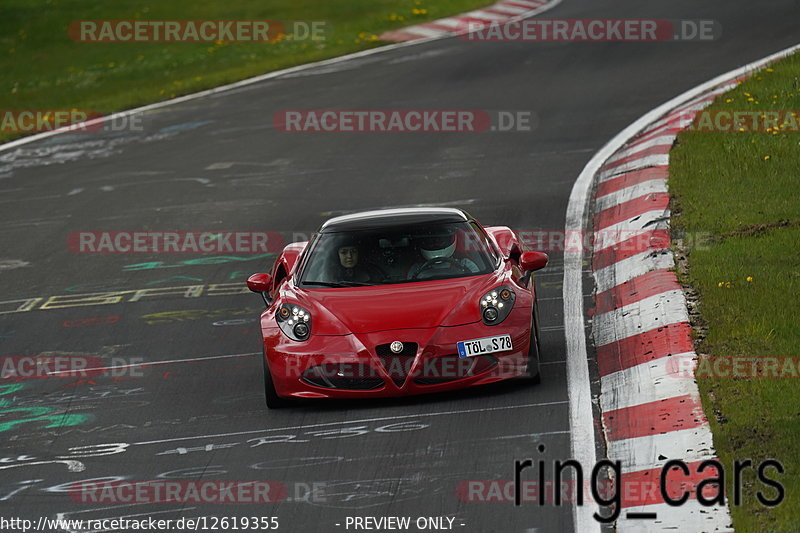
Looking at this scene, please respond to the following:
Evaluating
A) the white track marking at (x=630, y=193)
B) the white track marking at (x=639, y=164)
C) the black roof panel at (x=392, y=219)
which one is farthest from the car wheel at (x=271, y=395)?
the white track marking at (x=639, y=164)

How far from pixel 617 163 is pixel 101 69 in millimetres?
14653

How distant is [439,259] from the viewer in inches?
377

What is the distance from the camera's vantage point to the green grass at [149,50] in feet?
82.3

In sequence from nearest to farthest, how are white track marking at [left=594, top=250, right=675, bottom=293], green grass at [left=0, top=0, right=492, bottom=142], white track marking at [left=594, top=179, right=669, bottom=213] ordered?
1. white track marking at [left=594, top=250, right=675, bottom=293]
2. white track marking at [left=594, top=179, right=669, bottom=213]
3. green grass at [left=0, top=0, right=492, bottom=142]

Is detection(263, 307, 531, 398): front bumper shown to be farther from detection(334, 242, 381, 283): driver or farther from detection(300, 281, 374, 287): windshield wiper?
detection(334, 242, 381, 283): driver

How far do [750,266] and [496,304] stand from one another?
265cm

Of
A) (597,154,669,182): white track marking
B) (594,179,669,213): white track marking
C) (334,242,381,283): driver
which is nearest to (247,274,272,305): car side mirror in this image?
(334,242,381,283): driver

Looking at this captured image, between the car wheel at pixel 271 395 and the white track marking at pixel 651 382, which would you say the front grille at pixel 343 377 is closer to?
the car wheel at pixel 271 395

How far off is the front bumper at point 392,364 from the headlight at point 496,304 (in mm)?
60

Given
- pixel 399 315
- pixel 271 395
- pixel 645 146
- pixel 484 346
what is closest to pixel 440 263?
pixel 399 315

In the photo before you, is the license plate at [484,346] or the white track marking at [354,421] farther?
the license plate at [484,346]

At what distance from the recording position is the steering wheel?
9.45m

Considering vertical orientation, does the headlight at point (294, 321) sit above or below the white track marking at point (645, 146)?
below

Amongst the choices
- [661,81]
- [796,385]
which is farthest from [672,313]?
[661,81]
